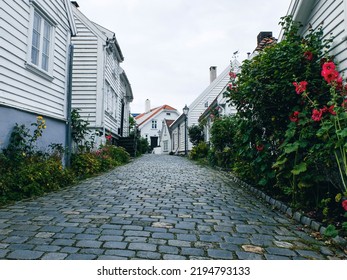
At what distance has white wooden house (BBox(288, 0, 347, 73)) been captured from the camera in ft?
16.0

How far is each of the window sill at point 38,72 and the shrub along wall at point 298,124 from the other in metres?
4.58

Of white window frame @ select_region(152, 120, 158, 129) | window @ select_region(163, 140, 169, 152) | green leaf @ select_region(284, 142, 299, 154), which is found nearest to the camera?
green leaf @ select_region(284, 142, 299, 154)

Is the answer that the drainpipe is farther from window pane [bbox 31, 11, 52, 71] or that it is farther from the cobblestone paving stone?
the cobblestone paving stone

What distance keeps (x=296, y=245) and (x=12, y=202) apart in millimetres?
4368

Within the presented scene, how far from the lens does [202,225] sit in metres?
3.76

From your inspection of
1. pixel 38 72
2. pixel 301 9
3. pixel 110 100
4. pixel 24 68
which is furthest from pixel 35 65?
pixel 110 100

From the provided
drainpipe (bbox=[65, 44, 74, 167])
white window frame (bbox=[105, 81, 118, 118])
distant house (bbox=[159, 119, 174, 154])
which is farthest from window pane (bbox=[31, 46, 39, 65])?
distant house (bbox=[159, 119, 174, 154])

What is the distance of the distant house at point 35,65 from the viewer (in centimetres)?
592

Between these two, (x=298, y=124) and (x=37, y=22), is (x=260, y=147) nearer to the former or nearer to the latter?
(x=298, y=124)

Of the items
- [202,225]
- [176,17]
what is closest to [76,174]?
[202,225]

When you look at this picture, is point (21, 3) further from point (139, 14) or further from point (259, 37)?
point (259, 37)

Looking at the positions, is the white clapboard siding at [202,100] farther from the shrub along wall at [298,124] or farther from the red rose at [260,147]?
the red rose at [260,147]

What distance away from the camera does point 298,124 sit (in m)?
4.25

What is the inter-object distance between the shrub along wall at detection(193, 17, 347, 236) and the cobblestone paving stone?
0.57m
